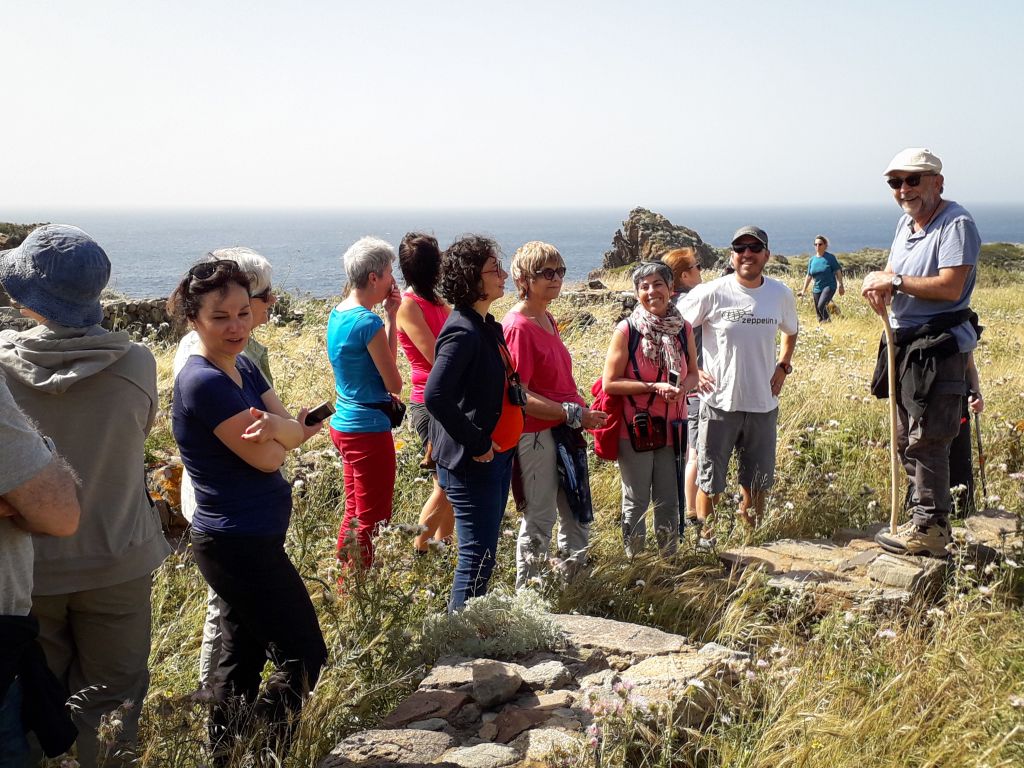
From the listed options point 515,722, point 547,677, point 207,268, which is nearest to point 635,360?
point 547,677

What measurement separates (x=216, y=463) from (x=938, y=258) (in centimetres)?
355

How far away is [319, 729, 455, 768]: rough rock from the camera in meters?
2.74

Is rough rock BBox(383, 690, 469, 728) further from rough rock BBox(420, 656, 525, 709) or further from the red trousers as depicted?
the red trousers

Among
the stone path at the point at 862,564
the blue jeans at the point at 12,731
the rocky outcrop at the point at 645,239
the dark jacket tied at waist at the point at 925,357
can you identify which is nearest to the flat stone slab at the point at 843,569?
the stone path at the point at 862,564

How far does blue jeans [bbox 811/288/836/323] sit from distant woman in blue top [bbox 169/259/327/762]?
44.9 feet

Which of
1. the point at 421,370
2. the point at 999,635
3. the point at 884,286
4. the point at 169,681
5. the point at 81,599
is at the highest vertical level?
the point at 884,286

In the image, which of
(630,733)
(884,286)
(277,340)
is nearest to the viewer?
(630,733)

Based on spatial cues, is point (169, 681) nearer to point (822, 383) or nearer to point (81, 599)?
point (81, 599)

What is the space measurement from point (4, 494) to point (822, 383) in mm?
8223

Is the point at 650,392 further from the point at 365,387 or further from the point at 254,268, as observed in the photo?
the point at 254,268

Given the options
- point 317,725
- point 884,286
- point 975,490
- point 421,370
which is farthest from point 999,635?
point 421,370

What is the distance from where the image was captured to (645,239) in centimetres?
2866

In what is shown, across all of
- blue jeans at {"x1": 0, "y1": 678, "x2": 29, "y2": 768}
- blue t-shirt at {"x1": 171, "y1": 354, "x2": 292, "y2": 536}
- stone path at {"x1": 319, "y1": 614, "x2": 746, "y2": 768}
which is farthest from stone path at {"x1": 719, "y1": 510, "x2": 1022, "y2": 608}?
blue jeans at {"x1": 0, "y1": 678, "x2": 29, "y2": 768}

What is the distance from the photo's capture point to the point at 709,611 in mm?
4273
